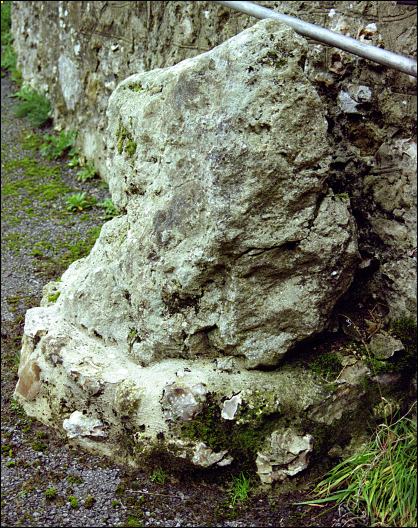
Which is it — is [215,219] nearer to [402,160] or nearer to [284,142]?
[284,142]

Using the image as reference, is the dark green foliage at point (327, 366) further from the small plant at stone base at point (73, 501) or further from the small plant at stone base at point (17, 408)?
the small plant at stone base at point (17, 408)

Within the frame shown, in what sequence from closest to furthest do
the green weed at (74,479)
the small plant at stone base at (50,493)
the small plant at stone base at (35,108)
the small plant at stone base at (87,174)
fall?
1. the small plant at stone base at (50,493)
2. the green weed at (74,479)
3. the small plant at stone base at (87,174)
4. the small plant at stone base at (35,108)

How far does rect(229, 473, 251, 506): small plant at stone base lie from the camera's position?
3517 mm

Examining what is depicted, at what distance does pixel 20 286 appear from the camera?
5680 mm

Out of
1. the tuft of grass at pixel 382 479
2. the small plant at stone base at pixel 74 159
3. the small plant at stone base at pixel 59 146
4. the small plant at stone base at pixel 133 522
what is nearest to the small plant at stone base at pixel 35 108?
the small plant at stone base at pixel 59 146

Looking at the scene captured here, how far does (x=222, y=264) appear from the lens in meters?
3.56

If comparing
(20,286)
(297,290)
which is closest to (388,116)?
(297,290)

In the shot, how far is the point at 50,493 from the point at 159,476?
1.97 ft

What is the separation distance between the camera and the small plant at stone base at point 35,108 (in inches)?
345

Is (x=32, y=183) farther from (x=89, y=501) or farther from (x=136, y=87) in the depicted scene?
(x=89, y=501)

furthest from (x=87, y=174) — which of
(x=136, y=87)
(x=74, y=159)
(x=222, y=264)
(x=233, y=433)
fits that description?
(x=233, y=433)

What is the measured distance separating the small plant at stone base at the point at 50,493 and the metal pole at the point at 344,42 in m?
2.83

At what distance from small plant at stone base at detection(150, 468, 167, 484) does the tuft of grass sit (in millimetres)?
782

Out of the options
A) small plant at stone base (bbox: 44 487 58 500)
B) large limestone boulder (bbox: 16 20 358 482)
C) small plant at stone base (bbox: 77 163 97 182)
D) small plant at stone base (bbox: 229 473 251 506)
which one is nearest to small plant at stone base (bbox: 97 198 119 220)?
small plant at stone base (bbox: 77 163 97 182)
